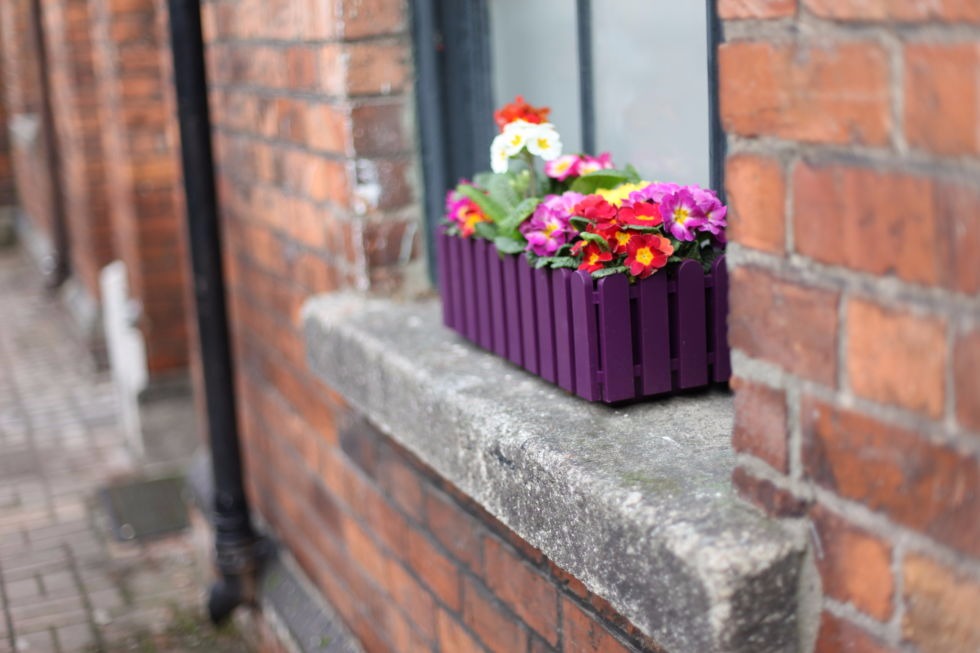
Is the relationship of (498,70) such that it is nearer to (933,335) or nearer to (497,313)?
(497,313)

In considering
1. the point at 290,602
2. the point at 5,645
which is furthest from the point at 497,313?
the point at 5,645

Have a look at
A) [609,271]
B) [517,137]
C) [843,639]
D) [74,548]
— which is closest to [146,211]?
[74,548]

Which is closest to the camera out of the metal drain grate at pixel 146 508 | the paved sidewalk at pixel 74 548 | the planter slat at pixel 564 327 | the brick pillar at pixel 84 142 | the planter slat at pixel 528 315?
the planter slat at pixel 564 327

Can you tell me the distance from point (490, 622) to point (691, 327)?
1.90 feet

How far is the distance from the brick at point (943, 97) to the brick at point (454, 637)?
1.19m

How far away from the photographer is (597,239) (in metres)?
1.54

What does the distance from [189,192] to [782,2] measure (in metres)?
2.08

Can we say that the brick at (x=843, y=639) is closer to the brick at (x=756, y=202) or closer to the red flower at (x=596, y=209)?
the brick at (x=756, y=202)

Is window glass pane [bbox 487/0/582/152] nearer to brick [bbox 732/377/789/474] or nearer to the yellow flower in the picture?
the yellow flower

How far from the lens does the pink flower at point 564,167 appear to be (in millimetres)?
1813

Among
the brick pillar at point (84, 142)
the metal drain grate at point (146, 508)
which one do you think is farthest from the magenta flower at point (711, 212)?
the brick pillar at point (84, 142)

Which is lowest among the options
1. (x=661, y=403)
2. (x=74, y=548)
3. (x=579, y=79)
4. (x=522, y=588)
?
(x=74, y=548)

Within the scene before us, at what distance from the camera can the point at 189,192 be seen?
9.50ft

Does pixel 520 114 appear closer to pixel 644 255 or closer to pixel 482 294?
pixel 482 294
